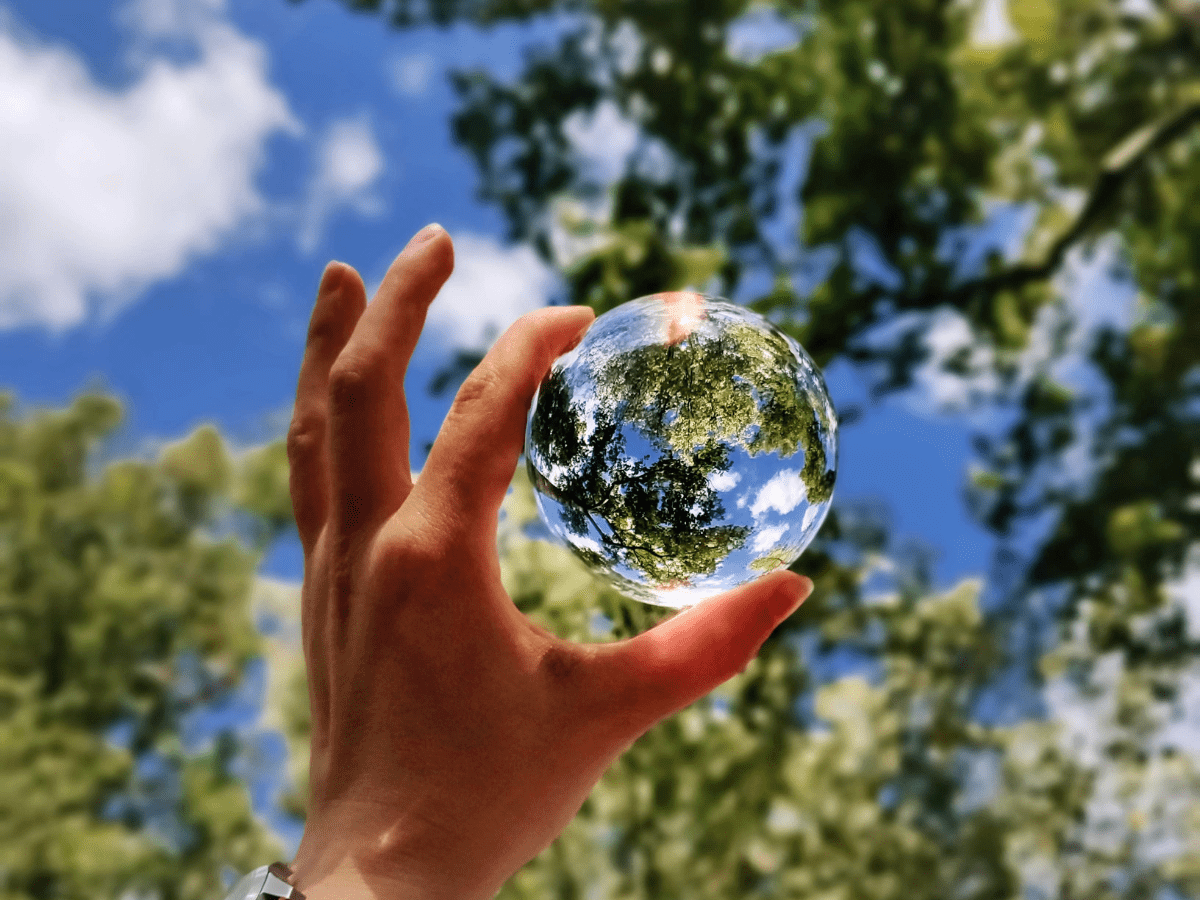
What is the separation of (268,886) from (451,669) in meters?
0.64

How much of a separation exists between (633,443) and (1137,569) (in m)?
7.14

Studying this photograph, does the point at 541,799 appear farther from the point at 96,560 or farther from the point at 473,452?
the point at 96,560

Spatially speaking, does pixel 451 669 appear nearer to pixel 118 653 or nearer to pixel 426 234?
pixel 426 234

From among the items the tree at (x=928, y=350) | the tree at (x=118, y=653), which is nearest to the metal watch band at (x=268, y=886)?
the tree at (x=928, y=350)

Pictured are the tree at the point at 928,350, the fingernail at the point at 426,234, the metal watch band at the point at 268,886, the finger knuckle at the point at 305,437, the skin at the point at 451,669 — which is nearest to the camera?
the metal watch band at the point at 268,886

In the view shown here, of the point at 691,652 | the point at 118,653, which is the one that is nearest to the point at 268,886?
the point at 691,652

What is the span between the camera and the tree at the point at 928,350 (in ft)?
21.8

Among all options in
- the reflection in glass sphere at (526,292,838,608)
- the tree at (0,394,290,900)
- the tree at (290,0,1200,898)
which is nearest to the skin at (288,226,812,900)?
the reflection in glass sphere at (526,292,838,608)

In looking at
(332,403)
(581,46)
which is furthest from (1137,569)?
(332,403)

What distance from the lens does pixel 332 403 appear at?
2.35 m

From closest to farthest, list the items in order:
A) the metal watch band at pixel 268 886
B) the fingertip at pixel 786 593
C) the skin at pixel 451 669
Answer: the metal watch band at pixel 268 886 < the skin at pixel 451 669 < the fingertip at pixel 786 593

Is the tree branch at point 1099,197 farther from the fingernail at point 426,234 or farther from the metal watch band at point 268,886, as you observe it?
the metal watch band at point 268,886

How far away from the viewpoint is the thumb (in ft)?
7.36

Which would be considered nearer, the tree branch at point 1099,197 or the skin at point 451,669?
the skin at point 451,669
